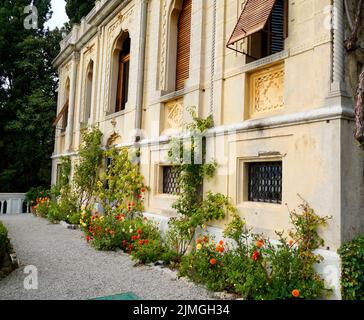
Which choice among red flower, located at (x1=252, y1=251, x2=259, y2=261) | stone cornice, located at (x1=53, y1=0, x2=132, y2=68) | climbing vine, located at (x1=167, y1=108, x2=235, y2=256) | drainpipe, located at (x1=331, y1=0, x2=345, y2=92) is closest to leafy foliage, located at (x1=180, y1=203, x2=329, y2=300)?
red flower, located at (x1=252, y1=251, x2=259, y2=261)

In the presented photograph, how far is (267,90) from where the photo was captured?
6152 millimetres

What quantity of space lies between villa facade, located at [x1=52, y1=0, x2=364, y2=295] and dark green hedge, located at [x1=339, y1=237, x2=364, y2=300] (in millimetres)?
162

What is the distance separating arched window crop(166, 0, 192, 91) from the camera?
881 cm

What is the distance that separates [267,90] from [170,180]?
361 centimetres

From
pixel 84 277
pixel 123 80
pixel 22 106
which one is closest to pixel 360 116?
pixel 84 277

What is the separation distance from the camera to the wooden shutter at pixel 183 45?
343 inches

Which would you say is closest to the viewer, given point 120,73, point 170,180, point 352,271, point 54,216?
point 352,271

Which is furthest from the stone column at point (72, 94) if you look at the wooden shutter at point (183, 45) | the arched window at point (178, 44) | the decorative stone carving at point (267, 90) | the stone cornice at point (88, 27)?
the decorative stone carving at point (267, 90)

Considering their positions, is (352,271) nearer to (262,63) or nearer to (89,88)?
(262,63)

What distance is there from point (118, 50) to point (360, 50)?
9195 millimetres

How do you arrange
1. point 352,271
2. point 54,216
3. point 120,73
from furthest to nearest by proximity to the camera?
point 54,216 → point 120,73 → point 352,271

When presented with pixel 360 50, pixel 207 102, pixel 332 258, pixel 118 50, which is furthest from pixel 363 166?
pixel 118 50

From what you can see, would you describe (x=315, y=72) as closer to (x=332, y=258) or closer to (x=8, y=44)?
(x=332, y=258)

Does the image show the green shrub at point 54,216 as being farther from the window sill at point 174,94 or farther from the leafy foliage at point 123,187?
the window sill at point 174,94
